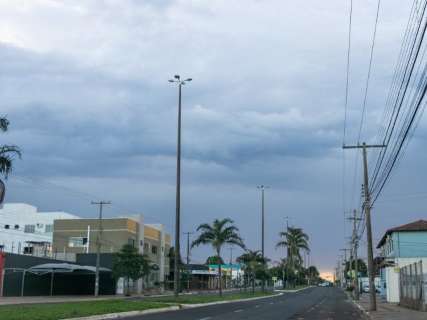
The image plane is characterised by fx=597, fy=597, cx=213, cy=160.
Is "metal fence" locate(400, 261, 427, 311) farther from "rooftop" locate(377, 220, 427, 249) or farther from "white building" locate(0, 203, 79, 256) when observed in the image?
"white building" locate(0, 203, 79, 256)

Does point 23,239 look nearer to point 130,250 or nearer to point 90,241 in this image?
point 90,241

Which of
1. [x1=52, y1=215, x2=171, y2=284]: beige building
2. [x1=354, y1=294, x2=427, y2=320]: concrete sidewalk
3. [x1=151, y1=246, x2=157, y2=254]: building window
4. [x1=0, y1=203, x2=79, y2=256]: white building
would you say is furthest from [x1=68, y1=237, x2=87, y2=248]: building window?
[x1=354, y1=294, x2=427, y2=320]: concrete sidewalk

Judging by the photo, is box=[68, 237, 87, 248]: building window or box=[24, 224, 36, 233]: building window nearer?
box=[68, 237, 87, 248]: building window

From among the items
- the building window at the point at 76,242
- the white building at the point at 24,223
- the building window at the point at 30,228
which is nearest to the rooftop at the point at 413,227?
the building window at the point at 76,242

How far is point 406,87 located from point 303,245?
98.9 metres

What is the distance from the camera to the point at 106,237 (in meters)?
84.4

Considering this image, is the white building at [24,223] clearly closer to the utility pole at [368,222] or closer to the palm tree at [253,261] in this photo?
the palm tree at [253,261]

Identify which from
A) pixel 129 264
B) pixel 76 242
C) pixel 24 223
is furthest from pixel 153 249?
pixel 24 223

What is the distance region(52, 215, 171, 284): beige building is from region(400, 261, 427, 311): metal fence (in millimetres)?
47803

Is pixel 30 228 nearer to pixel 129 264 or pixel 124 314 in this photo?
pixel 129 264

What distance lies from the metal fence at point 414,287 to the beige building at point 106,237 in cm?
4780

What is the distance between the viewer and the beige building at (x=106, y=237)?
83.3 m

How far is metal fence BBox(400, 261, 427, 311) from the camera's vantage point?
31656 mm

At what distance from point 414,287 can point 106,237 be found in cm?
5634
